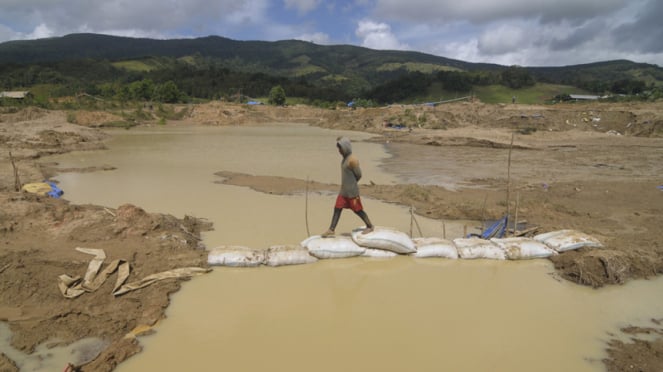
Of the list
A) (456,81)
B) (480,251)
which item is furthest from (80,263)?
(456,81)

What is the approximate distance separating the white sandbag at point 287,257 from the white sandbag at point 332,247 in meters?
0.10

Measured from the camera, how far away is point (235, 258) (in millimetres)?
5371

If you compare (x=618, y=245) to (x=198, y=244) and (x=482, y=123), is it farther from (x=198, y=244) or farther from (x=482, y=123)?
(x=482, y=123)

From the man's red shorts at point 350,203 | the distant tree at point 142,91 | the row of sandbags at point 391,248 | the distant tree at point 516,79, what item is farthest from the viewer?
the distant tree at point 516,79

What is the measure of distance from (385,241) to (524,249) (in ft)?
7.44

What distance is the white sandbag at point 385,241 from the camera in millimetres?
5645

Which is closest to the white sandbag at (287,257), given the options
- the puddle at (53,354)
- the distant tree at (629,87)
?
the puddle at (53,354)

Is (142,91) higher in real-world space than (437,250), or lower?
higher

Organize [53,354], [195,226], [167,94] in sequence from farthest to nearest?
1. [167,94]
2. [195,226]
3. [53,354]

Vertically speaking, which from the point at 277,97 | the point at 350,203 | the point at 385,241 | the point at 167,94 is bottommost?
the point at 385,241

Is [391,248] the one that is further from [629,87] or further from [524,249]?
[629,87]

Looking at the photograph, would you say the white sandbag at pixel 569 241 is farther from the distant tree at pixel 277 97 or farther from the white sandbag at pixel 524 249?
the distant tree at pixel 277 97

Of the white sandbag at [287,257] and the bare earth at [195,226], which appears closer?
the bare earth at [195,226]

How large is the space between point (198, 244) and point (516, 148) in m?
20.3
